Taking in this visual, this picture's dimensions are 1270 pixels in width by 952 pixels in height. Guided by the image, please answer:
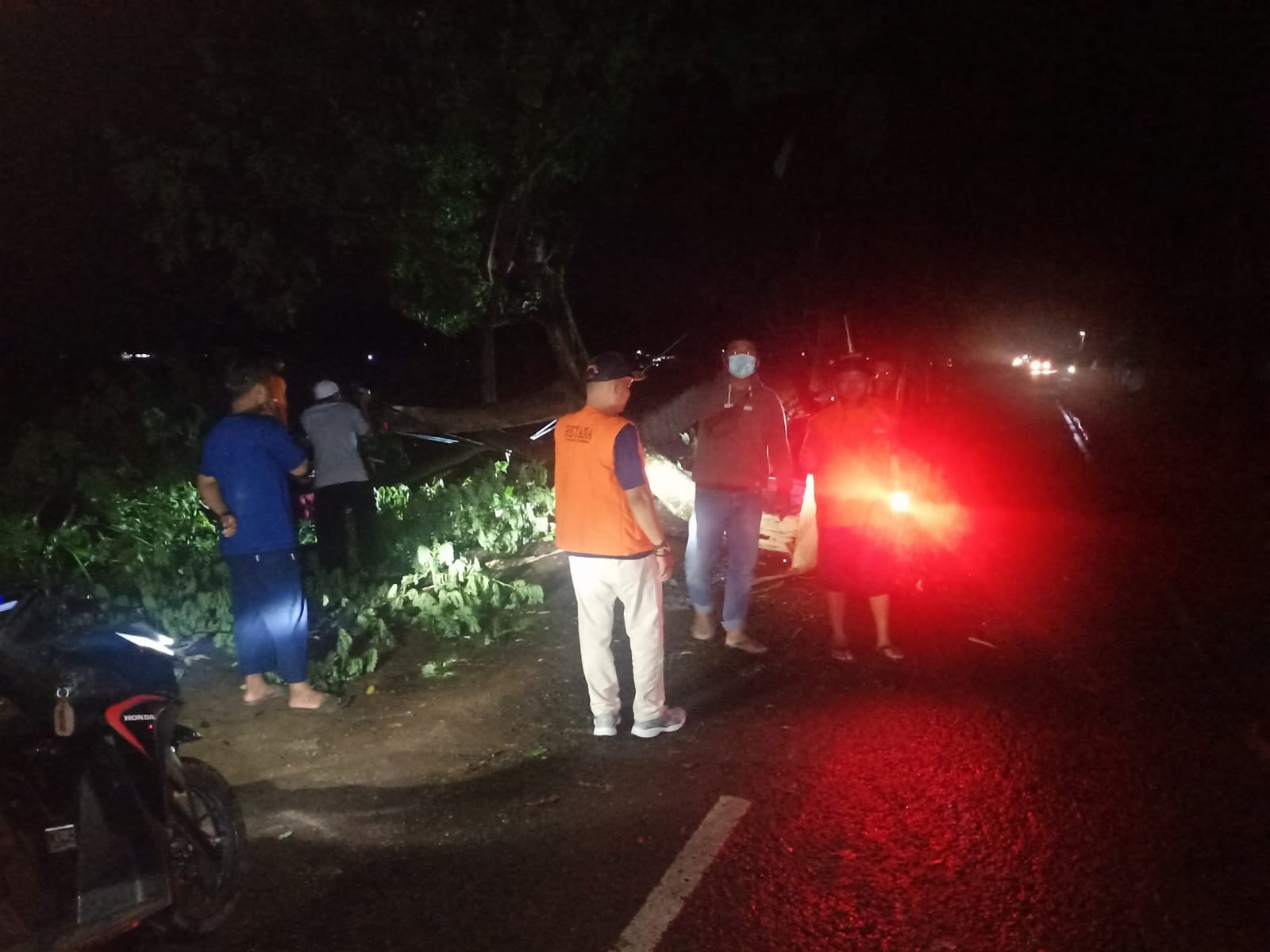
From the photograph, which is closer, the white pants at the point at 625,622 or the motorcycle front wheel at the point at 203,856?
the motorcycle front wheel at the point at 203,856

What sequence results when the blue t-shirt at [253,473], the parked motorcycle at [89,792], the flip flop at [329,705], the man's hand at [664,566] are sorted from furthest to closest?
the flip flop at [329,705] < the blue t-shirt at [253,473] < the man's hand at [664,566] < the parked motorcycle at [89,792]

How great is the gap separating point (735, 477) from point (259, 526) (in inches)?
105

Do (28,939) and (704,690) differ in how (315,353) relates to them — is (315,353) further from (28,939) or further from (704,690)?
(28,939)

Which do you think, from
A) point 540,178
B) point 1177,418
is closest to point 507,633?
point 540,178

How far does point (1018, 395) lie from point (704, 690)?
2729cm

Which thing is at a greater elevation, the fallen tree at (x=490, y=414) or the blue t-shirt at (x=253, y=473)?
the fallen tree at (x=490, y=414)

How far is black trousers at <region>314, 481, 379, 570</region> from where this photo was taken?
6785 millimetres

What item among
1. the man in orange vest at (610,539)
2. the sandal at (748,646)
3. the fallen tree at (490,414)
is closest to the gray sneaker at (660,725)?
the man in orange vest at (610,539)

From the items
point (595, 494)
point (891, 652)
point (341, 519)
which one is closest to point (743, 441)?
point (595, 494)

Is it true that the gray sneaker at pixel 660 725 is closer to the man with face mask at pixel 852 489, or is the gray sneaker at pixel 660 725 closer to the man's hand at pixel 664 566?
the man's hand at pixel 664 566

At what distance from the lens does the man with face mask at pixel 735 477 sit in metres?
5.75

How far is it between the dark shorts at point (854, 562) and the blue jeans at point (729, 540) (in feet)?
1.41

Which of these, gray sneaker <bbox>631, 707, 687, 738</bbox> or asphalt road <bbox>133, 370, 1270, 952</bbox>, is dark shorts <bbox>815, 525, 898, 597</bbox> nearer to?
asphalt road <bbox>133, 370, 1270, 952</bbox>

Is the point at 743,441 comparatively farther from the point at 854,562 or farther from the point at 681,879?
the point at 681,879
